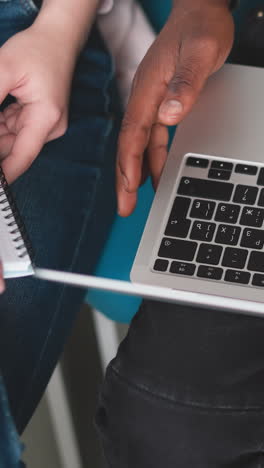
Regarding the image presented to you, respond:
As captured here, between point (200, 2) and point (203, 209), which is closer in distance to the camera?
point (203, 209)

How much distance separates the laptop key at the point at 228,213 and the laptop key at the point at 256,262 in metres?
0.03

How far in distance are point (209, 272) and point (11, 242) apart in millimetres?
138

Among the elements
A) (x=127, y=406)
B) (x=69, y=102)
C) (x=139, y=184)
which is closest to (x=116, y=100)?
(x=69, y=102)

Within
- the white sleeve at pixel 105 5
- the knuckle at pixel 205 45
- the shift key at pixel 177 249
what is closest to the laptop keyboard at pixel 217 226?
the shift key at pixel 177 249

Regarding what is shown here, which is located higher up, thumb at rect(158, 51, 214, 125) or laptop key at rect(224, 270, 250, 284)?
thumb at rect(158, 51, 214, 125)

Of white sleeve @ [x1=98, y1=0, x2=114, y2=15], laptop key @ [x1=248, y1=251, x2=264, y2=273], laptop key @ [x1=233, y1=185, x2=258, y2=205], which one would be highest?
white sleeve @ [x1=98, y1=0, x2=114, y2=15]

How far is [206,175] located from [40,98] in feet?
0.53

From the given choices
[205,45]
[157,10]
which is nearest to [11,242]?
[205,45]

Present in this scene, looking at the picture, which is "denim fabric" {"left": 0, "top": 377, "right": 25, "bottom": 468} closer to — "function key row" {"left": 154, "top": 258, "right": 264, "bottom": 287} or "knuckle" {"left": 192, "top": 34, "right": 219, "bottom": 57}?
"function key row" {"left": 154, "top": 258, "right": 264, "bottom": 287}

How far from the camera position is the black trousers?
481 millimetres

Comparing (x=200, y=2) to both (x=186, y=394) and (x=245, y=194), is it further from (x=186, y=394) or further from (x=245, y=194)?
(x=186, y=394)

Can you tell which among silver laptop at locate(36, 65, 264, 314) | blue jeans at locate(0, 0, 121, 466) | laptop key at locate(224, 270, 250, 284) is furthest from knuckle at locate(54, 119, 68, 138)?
laptop key at locate(224, 270, 250, 284)

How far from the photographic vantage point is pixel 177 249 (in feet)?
1.62

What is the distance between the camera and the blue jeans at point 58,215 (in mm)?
536
